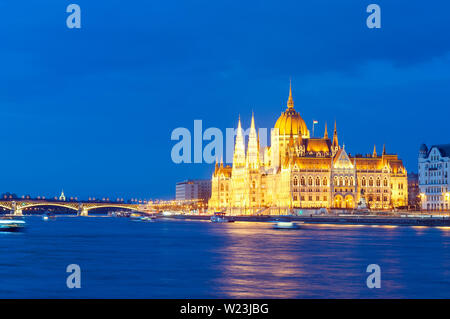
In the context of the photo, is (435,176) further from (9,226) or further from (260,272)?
(260,272)

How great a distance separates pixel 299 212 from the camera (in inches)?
6742

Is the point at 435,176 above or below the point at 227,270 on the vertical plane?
above

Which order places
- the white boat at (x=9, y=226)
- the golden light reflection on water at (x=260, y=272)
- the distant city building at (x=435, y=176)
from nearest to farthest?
the golden light reflection on water at (x=260, y=272) → the white boat at (x=9, y=226) → the distant city building at (x=435, y=176)

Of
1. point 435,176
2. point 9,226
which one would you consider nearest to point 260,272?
point 9,226

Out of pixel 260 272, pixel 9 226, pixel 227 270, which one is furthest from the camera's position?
pixel 9 226

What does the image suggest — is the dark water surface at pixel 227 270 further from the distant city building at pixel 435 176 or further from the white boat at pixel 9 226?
the distant city building at pixel 435 176

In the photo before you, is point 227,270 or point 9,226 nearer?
point 227,270

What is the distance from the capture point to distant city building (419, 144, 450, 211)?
155400mm

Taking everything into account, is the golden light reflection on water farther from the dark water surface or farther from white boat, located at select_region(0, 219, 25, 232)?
white boat, located at select_region(0, 219, 25, 232)

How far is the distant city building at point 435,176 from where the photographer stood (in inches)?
6118

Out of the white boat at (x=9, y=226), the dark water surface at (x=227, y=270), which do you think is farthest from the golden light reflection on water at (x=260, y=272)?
the white boat at (x=9, y=226)

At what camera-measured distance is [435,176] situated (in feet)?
523
